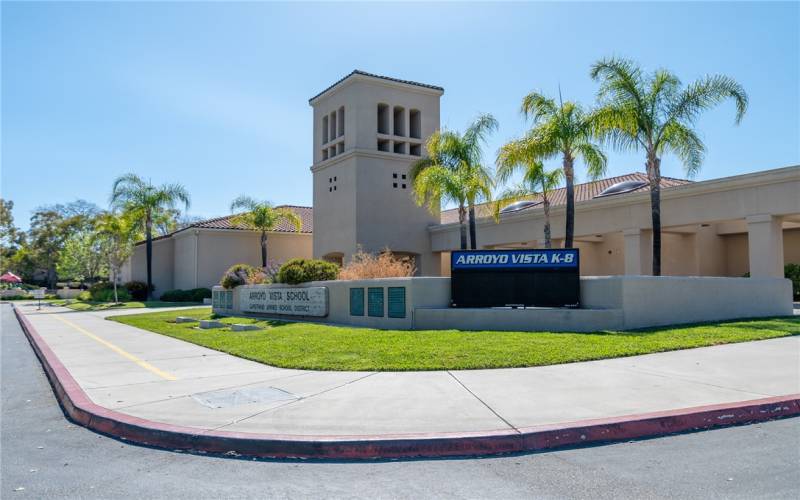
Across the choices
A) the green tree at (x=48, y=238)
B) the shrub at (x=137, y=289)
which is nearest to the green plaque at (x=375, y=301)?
the shrub at (x=137, y=289)

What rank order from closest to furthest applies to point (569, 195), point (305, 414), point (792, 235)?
point (305, 414) → point (569, 195) → point (792, 235)

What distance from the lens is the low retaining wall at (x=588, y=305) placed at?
1474 centimetres

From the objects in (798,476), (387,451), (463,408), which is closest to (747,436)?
(798,476)

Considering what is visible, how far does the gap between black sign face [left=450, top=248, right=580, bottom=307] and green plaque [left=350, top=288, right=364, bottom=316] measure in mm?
2948

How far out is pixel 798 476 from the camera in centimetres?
526

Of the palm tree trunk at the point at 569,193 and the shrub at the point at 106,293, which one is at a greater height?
the palm tree trunk at the point at 569,193

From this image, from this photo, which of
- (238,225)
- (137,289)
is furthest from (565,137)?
(137,289)

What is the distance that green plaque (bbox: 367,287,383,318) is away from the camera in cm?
1716

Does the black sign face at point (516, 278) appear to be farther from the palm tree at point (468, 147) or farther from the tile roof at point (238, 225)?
the tile roof at point (238, 225)

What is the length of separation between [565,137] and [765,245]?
918cm

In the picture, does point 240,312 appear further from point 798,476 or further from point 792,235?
point 792,235

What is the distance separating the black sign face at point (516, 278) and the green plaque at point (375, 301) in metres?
2.08

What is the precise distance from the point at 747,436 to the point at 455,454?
10.4ft

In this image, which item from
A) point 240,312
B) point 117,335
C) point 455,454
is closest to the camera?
point 455,454
